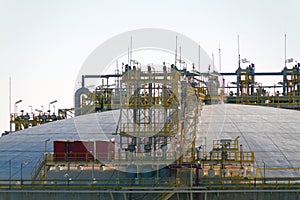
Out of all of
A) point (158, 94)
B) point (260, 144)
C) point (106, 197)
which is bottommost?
point (106, 197)

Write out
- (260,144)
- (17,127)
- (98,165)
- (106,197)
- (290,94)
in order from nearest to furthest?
(106,197)
(98,165)
(260,144)
(290,94)
(17,127)

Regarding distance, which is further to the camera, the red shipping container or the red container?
the red container

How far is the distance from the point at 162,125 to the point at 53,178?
4.90 meters

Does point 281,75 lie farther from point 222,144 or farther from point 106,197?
point 106,197

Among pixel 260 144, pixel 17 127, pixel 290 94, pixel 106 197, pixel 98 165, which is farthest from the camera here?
pixel 17 127

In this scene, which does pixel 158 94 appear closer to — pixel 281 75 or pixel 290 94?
pixel 290 94

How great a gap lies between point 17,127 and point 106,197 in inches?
1427

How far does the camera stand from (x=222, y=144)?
2317cm

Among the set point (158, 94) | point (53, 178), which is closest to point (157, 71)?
point (158, 94)

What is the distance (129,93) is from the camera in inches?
867

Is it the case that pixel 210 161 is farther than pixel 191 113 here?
No

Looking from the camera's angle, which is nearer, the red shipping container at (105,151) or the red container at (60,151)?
the red shipping container at (105,151)

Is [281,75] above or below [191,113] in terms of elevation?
above

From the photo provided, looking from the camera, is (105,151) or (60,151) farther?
(60,151)
